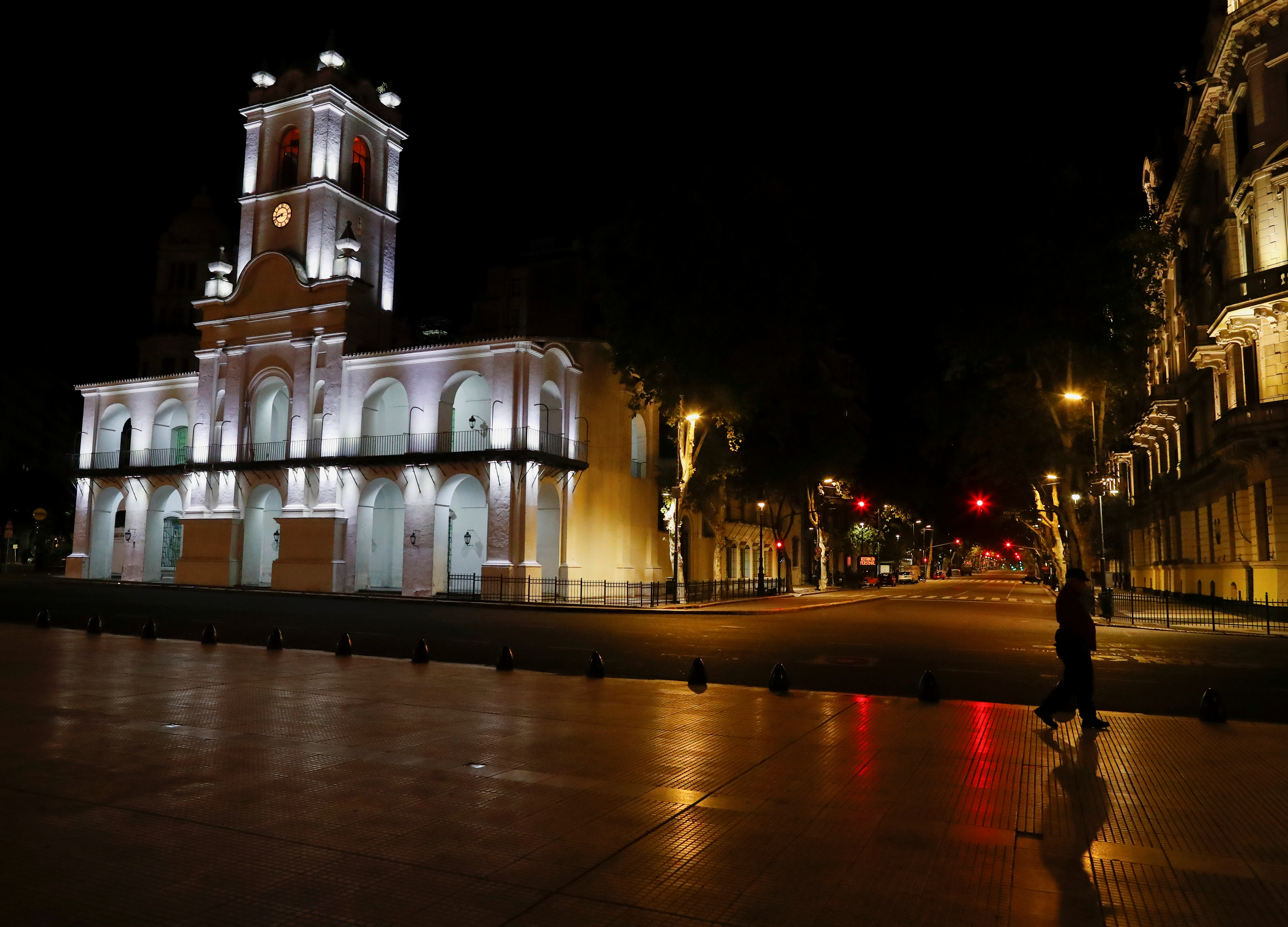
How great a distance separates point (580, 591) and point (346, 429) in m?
13.7

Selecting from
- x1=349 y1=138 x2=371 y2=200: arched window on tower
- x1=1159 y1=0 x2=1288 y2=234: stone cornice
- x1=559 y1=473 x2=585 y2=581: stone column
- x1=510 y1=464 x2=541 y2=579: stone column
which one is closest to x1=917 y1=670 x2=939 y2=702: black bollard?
x1=510 y1=464 x2=541 y2=579: stone column

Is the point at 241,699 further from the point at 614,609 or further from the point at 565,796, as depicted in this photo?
the point at 614,609

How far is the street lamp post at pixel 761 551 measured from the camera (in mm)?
45094

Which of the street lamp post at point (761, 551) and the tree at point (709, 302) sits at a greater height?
the tree at point (709, 302)

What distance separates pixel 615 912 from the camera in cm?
443

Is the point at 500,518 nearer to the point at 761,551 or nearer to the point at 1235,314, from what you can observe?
the point at 761,551

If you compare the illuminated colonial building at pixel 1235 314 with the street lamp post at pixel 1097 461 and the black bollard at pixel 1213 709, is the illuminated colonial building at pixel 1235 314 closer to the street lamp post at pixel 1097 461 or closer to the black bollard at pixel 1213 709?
the street lamp post at pixel 1097 461

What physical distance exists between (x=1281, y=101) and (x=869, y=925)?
34011 mm

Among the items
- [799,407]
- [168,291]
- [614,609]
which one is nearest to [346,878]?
[614,609]

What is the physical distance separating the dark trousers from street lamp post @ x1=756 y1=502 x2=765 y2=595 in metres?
34.8

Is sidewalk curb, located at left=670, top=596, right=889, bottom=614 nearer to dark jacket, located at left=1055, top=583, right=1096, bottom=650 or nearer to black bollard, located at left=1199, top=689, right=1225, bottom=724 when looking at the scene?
dark jacket, located at left=1055, top=583, right=1096, bottom=650

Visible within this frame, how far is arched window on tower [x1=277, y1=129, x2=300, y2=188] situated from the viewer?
44875 mm

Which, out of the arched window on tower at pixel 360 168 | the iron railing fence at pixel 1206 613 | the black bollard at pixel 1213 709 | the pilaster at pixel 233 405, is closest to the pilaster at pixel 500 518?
the pilaster at pixel 233 405

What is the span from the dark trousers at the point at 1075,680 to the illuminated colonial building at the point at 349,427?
28.2m
